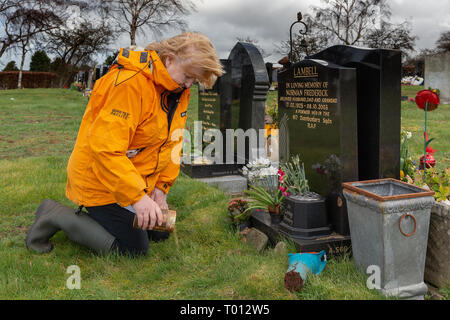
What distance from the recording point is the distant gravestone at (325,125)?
3420 mm

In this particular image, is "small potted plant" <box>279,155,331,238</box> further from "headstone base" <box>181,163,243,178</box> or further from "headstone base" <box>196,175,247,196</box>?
"headstone base" <box>181,163,243,178</box>

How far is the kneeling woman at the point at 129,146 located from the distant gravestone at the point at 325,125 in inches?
39.9

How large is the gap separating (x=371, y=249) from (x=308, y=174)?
126cm

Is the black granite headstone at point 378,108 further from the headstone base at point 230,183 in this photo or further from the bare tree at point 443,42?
the bare tree at point 443,42

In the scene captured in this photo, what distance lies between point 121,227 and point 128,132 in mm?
903

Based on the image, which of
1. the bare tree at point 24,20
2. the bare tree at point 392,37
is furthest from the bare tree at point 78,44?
the bare tree at point 392,37

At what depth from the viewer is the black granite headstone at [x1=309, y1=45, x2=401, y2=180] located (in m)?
3.39

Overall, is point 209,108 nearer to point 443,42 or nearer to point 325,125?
point 325,125

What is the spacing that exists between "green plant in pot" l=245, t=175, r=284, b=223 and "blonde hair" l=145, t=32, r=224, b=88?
133 cm

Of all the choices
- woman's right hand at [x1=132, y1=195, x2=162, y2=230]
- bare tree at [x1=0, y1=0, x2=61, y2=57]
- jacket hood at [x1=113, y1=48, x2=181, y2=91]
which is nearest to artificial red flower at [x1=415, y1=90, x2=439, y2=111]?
jacket hood at [x1=113, y1=48, x2=181, y2=91]

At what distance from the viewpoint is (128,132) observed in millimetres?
2812

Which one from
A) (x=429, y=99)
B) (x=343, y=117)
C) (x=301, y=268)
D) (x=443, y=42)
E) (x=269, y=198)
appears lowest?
(x=301, y=268)

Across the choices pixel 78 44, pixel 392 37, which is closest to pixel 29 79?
pixel 78 44
